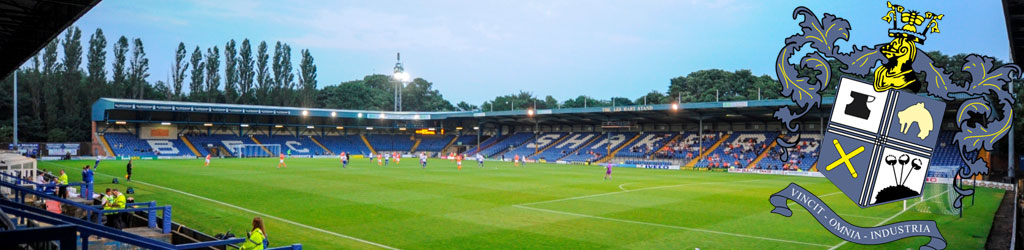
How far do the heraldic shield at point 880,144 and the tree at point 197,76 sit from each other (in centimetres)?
9810

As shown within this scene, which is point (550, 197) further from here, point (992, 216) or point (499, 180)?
point (992, 216)

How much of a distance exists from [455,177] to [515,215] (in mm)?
18861

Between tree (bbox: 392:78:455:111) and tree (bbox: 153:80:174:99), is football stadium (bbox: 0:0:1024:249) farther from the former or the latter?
tree (bbox: 392:78:455:111)

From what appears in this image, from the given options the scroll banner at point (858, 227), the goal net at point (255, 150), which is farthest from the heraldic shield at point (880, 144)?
the goal net at point (255, 150)

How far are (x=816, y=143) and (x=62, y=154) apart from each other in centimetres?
7743

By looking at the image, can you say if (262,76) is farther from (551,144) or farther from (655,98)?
(655,98)

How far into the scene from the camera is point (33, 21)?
10562 millimetres

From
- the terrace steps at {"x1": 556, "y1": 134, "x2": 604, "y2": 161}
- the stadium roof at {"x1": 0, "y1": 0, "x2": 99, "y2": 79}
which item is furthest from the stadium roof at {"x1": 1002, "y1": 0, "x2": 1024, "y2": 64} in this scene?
the terrace steps at {"x1": 556, "y1": 134, "x2": 604, "y2": 161}

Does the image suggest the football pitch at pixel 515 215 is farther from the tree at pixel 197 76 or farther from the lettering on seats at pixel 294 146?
the tree at pixel 197 76

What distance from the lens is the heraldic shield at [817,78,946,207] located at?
7.78 meters

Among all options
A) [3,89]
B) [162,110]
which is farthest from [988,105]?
[3,89]

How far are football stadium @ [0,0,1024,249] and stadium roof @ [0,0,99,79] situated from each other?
57 millimetres

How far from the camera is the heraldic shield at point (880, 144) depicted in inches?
306

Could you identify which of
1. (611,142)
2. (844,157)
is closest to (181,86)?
(611,142)
